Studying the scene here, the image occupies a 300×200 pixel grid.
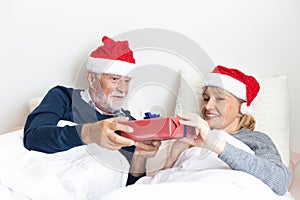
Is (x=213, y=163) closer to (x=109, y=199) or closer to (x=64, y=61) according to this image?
(x=109, y=199)

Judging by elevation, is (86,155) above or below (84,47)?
below

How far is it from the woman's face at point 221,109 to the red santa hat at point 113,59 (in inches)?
11.3

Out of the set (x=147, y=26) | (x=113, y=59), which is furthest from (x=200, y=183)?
(x=147, y=26)

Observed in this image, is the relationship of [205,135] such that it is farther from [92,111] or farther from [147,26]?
[147,26]

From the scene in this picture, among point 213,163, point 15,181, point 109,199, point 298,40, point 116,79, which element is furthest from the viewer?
point 298,40

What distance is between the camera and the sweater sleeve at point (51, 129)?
1.28 meters

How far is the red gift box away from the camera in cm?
109

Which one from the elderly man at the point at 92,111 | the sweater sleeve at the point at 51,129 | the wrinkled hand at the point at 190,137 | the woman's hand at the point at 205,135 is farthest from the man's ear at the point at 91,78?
the woman's hand at the point at 205,135

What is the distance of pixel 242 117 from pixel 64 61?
80cm

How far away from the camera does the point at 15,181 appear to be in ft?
3.90

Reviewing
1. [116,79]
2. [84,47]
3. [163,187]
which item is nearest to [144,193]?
[163,187]

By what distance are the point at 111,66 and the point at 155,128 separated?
1.75 feet

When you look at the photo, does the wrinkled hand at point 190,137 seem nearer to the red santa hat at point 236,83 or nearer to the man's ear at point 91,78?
the red santa hat at point 236,83

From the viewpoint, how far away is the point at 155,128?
3.63 feet
